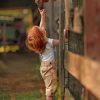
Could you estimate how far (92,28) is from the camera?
240 cm

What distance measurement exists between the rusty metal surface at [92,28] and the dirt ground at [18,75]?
15.6ft

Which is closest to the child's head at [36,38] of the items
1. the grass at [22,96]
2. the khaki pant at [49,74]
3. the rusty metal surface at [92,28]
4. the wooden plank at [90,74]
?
the khaki pant at [49,74]

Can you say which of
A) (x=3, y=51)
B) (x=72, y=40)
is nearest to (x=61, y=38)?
(x=72, y=40)

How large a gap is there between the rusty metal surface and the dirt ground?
187 inches

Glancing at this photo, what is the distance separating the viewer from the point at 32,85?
7578mm

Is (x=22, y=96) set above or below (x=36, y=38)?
below

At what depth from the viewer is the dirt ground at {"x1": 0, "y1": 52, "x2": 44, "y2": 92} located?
7.44m

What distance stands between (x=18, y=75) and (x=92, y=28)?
6627 millimetres

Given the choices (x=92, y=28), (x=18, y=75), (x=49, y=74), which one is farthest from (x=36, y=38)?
(x=18, y=75)

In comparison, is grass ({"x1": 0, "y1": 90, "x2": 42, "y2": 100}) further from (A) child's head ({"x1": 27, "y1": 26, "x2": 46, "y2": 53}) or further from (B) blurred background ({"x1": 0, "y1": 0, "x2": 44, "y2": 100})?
(B) blurred background ({"x1": 0, "y1": 0, "x2": 44, "y2": 100})

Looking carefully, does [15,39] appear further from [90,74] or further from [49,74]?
[90,74]

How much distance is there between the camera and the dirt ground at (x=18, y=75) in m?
7.44

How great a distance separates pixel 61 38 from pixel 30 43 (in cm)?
50

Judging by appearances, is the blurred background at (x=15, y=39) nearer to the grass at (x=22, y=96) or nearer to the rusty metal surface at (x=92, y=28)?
the grass at (x=22, y=96)
